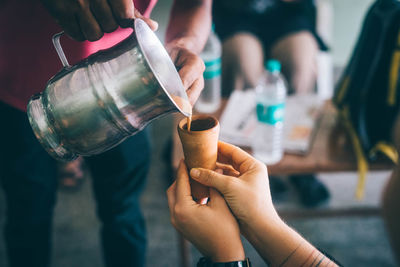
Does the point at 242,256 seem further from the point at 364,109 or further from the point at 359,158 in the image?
the point at 364,109

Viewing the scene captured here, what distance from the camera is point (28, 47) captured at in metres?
0.88

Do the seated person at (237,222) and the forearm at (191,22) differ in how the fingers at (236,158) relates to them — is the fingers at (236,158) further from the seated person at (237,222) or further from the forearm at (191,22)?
the forearm at (191,22)

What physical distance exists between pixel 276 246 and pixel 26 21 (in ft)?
2.51

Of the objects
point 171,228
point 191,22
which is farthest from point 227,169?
point 171,228

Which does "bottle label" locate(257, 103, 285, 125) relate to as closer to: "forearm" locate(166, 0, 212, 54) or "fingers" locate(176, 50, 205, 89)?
"forearm" locate(166, 0, 212, 54)

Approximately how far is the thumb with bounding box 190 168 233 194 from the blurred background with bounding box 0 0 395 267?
941mm

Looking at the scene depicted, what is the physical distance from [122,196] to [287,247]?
624mm

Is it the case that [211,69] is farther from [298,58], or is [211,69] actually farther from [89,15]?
[89,15]

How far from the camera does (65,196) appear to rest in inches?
74.4

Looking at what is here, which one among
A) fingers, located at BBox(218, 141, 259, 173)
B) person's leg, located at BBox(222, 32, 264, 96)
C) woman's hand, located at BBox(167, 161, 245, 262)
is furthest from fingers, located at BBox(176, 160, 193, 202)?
person's leg, located at BBox(222, 32, 264, 96)

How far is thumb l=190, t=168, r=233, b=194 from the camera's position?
68 centimetres

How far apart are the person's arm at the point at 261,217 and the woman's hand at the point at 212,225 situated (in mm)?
22

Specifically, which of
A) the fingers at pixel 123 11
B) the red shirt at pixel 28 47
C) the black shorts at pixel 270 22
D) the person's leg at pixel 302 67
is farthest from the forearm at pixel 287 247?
the black shorts at pixel 270 22

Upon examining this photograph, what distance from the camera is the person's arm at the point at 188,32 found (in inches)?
32.1
